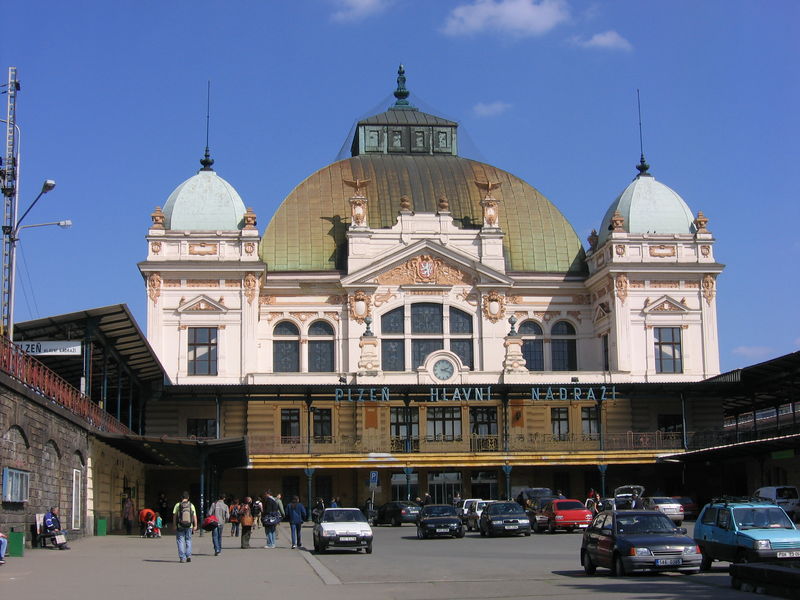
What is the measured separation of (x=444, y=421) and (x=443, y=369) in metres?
2.96

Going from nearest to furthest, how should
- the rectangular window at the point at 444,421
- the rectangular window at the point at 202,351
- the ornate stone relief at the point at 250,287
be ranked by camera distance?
the rectangular window at the point at 444,421, the rectangular window at the point at 202,351, the ornate stone relief at the point at 250,287

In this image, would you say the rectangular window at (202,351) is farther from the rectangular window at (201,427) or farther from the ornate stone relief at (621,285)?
the ornate stone relief at (621,285)

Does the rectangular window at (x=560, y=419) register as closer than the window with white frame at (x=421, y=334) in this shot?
Yes

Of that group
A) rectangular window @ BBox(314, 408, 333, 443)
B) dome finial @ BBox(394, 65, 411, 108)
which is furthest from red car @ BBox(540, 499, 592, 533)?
dome finial @ BBox(394, 65, 411, 108)

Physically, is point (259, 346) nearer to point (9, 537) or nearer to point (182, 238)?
point (182, 238)

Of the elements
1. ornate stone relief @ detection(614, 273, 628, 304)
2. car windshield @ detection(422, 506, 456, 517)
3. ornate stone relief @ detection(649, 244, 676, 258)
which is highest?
ornate stone relief @ detection(649, 244, 676, 258)

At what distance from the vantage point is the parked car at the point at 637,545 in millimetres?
24031

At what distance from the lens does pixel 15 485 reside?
30.2m

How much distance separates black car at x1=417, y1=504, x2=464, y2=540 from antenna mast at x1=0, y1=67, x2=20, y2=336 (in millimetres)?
16638

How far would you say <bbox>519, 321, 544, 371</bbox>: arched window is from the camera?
72.4m

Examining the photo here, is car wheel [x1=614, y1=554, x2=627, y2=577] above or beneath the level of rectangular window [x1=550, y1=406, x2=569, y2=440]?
beneath

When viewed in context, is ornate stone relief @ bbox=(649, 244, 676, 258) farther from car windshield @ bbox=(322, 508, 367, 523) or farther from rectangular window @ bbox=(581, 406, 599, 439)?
car windshield @ bbox=(322, 508, 367, 523)

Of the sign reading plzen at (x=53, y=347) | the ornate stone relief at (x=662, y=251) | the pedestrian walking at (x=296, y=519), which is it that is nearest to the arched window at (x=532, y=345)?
the ornate stone relief at (x=662, y=251)

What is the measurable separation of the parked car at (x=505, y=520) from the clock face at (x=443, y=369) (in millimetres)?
24294
